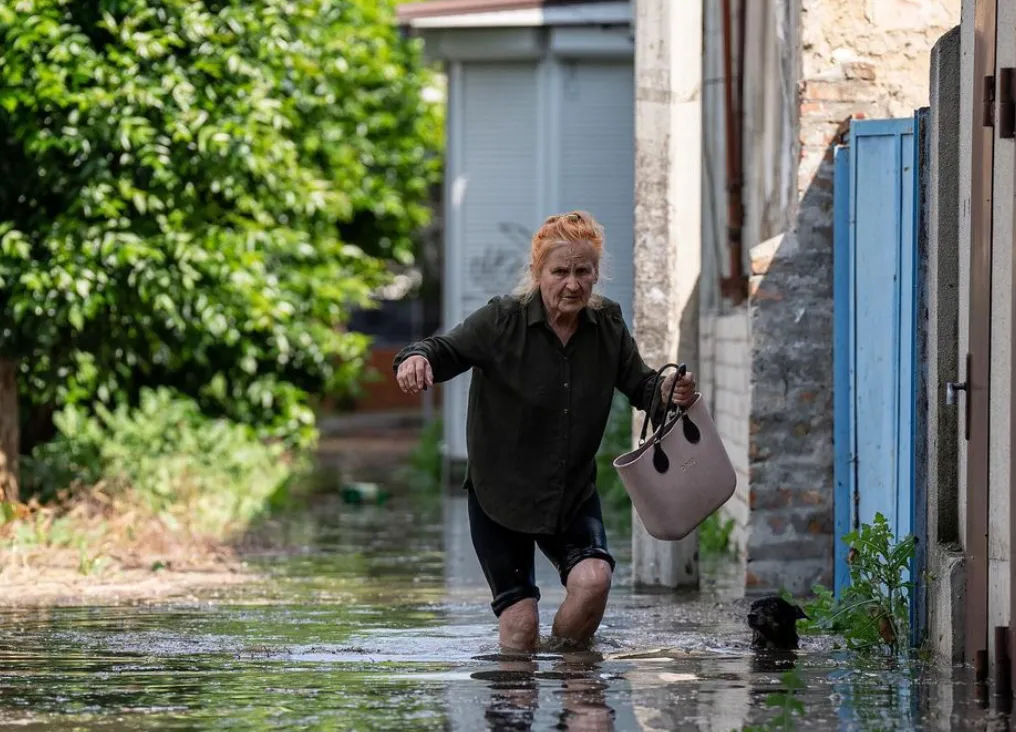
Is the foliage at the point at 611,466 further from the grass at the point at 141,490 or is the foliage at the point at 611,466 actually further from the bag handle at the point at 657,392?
the bag handle at the point at 657,392

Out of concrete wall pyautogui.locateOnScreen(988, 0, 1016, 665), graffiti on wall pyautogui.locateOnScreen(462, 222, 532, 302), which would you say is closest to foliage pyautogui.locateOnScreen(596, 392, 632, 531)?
graffiti on wall pyautogui.locateOnScreen(462, 222, 532, 302)

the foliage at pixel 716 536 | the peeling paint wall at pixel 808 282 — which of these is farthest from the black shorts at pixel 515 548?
the foliage at pixel 716 536

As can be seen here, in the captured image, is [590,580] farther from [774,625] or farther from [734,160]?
[734,160]

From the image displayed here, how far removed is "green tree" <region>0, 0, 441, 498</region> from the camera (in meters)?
11.6

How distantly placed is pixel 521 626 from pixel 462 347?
1.13m

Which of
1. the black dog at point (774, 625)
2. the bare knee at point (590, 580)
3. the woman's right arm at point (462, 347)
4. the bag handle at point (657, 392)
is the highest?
the woman's right arm at point (462, 347)

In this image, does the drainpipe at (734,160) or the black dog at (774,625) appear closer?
the black dog at (774,625)

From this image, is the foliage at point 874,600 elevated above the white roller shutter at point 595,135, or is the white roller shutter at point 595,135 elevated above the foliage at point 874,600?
the white roller shutter at point 595,135

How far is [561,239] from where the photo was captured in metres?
7.37

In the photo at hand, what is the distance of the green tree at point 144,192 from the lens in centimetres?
1164

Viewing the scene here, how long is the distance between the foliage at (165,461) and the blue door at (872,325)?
5.01 meters

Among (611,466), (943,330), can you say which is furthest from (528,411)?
(611,466)

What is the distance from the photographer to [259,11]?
491 inches

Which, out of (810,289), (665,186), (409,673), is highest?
(665,186)
